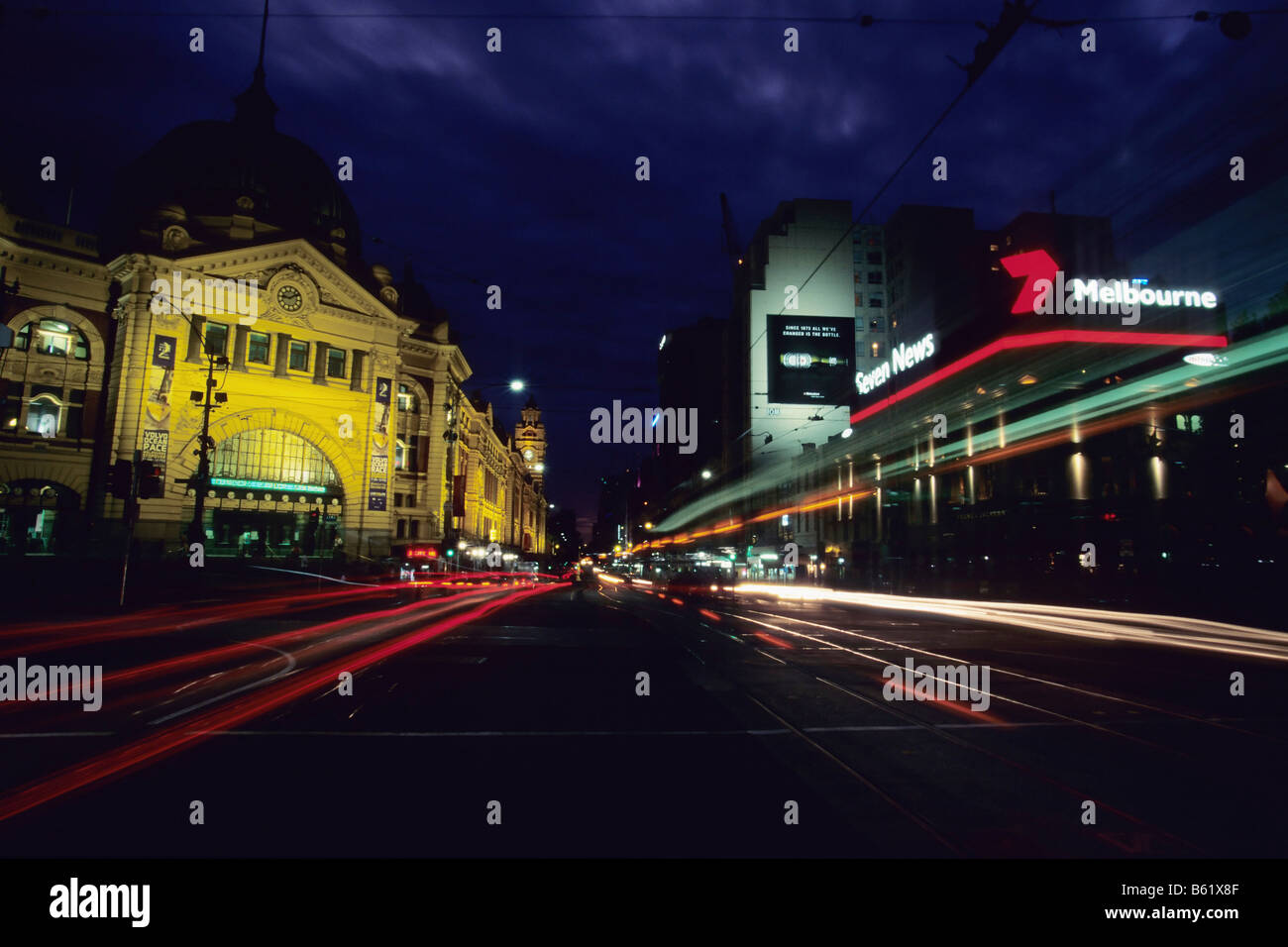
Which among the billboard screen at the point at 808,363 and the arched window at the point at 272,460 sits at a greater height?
the billboard screen at the point at 808,363

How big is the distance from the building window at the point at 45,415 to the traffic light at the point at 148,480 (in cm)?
3099

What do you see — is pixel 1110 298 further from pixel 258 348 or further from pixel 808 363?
pixel 258 348

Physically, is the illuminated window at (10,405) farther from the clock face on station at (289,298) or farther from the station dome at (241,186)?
the clock face on station at (289,298)

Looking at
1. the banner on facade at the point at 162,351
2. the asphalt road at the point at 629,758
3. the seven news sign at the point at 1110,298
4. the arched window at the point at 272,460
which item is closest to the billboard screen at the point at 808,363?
A: the seven news sign at the point at 1110,298

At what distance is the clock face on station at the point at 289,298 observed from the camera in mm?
52000

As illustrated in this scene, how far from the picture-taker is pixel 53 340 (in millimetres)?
45281

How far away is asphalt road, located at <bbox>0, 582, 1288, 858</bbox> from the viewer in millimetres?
4453

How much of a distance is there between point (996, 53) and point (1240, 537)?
2575 centimetres

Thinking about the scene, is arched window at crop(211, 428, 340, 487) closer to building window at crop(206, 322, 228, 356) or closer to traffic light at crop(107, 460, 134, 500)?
building window at crop(206, 322, 228, 356)

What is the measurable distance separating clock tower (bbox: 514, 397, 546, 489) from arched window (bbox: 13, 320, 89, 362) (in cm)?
10042

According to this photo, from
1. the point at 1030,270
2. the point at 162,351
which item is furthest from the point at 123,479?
the point at 1030,270

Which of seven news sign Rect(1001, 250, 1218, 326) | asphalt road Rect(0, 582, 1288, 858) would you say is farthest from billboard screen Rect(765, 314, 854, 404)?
asphalt road Rect(0, 582, 1288, 858)

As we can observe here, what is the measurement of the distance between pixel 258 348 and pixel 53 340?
11517mm

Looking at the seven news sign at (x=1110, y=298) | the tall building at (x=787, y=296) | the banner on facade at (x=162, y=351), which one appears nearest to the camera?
the seven news sign at (x=1110, y=298)
